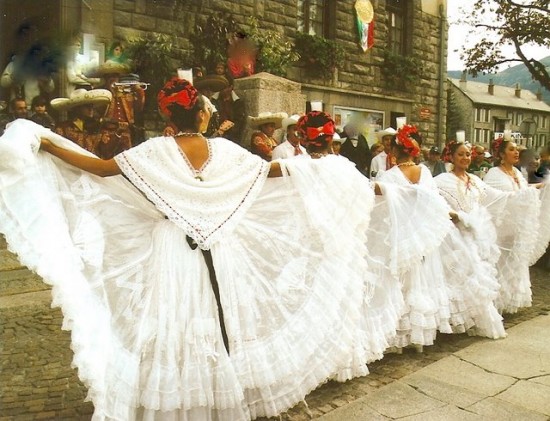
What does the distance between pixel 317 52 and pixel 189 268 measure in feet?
40.7

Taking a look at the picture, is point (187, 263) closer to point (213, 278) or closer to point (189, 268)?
point (189, 268)

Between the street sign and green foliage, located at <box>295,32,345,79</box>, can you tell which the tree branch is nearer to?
the street sign

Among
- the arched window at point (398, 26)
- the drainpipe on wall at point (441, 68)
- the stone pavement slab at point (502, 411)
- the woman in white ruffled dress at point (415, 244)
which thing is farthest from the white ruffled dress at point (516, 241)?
the drainpipe on wall at point (441, 68)

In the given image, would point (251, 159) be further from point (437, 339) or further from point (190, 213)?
point (437, 339)

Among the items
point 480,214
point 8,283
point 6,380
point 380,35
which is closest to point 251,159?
point 6,380

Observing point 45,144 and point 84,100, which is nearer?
point 45,144

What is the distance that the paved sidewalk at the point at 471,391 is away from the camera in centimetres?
357

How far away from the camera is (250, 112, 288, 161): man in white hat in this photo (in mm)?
8102

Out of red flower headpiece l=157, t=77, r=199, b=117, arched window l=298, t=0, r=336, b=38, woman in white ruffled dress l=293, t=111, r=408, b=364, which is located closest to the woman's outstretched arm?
red flower headpiece l=157, t=77, r=199, b=117

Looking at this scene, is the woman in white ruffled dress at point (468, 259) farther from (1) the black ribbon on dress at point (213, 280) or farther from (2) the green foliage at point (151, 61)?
(2) the green foliage at point (151, 61)

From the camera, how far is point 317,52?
14.8 m

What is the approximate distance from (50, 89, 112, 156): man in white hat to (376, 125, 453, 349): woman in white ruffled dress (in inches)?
196

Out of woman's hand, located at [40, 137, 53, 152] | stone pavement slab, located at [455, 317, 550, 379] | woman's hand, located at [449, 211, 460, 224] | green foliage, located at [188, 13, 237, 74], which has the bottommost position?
stone pavement slab, located at [455, 317, 550, 379]

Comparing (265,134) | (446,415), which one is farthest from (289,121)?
(446,415)
